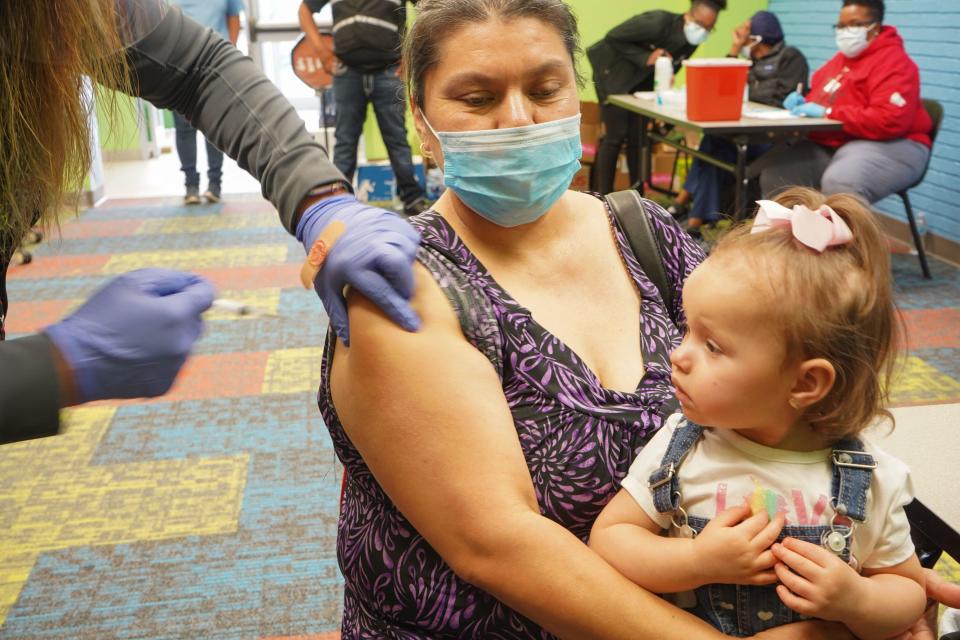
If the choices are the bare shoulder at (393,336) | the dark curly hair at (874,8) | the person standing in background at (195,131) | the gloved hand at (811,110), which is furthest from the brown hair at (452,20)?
the person standing in background at (195,131)

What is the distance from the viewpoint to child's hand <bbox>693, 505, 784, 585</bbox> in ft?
3.02

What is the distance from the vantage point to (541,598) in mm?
960

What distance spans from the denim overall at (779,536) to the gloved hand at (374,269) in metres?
0.34

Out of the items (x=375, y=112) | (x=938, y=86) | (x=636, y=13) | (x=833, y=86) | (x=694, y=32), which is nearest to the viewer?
(x=833, y=86)

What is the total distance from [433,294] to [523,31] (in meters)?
0.40

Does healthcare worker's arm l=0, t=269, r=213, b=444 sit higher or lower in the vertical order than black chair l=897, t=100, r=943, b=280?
higher

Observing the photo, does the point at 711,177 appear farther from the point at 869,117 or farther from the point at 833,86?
the point at 869,117

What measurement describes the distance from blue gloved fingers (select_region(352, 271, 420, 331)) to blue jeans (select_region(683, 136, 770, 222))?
447 cm

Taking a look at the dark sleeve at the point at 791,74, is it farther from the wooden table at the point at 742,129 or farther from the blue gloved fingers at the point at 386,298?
the blue gloved fingers at the point at 386,298

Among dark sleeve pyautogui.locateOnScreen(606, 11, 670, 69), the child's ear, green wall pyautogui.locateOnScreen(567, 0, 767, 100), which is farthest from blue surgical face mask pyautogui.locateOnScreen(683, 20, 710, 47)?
the child's ear

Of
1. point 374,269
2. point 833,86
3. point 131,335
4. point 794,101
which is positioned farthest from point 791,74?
point 131,335

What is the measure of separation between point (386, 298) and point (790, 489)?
489mm

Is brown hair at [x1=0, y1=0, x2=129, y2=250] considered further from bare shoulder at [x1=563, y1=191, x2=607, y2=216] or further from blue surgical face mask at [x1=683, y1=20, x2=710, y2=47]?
blue surgical face mask at [x1=683, y1=20, x2=710, y2=47]

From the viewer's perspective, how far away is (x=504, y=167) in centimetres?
126
